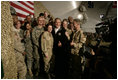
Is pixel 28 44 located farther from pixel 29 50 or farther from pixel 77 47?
pixel 77 47

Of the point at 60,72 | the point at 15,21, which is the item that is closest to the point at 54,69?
the point at 60,72

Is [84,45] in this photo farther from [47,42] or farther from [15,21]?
[15,21]

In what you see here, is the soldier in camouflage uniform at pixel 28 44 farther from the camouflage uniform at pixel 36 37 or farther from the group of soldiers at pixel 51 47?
the camouflage uniform at pixel 36 37

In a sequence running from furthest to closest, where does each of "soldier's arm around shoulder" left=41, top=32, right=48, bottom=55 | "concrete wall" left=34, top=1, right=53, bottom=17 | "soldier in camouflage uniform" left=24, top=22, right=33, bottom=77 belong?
"concrete wall" left=34, top=1, right=53, bottom=17 < "soldier in camouflage uniform" left=24, top=22, right=33, bottom=77 < "soldier's arm around shoulder" left=41, top=32, right=48, bottom=55

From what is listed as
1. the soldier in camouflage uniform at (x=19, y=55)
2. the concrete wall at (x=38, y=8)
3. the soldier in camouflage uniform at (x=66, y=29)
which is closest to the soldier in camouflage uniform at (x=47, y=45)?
the soldier in camouflage uniform at (x=66, y=29)

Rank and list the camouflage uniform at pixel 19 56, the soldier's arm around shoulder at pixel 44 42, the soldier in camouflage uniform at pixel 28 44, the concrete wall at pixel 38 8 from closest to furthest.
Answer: the camouflage uniform at pixel 19 56, the soldier's arm around shoulder at pixel 44 42, the soldier in camouflage uniform at pixel 28 44, the concrete wall at pixel 38 8

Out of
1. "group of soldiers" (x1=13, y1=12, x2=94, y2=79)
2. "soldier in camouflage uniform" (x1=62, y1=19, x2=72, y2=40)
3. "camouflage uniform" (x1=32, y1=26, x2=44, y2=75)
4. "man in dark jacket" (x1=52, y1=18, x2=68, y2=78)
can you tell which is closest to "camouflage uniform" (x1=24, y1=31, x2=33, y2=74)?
"group of soldiers" (x1=13, y1=12, x2=94, y2=79)

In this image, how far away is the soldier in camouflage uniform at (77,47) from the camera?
162 centimetres

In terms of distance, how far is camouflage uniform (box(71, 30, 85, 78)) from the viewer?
161cm

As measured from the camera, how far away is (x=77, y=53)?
1.68m

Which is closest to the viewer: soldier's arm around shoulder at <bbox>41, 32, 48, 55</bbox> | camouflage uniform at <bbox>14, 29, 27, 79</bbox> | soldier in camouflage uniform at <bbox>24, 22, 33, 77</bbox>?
camouflage uniform at <bbox>14, 29, 27, 79</bbox>

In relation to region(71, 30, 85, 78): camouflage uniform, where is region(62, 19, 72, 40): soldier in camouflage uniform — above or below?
above

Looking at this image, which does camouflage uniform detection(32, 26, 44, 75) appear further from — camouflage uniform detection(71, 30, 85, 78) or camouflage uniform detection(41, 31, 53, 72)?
camouflage uniform detection(71, 30, 85, 78)

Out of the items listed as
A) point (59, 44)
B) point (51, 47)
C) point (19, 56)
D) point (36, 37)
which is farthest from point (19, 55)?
point (59, 44)
